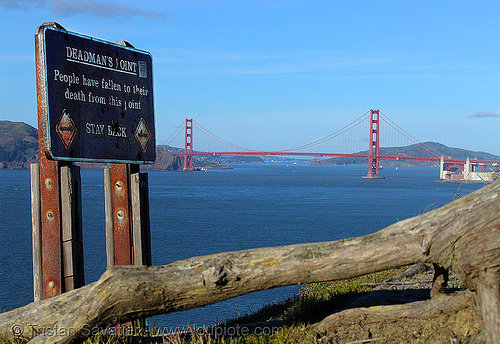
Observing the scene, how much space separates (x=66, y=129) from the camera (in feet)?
13.5

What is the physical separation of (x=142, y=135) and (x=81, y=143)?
0.69 meters

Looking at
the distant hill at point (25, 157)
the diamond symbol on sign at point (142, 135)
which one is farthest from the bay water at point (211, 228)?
the distant hill at point (25, 157)

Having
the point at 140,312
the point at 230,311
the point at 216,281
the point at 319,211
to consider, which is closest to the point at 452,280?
the point at 216,281

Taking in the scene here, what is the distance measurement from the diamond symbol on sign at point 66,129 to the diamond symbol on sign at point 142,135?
28.0 inches

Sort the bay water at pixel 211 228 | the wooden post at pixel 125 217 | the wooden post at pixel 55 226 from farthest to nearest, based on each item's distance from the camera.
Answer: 1. the bay water at pixel 211 228
2. the wooden post at pixel 125 217
3. the wooden post at pixel 55 226

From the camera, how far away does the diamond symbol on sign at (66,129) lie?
4059mm

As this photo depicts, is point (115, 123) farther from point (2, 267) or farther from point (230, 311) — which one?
point (2, 267)

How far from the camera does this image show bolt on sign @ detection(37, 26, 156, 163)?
3967 millimetres

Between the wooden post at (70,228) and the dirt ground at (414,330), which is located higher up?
the wooden post at (70,228)

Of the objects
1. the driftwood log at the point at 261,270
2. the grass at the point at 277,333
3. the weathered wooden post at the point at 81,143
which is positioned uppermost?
the weathered wooden post at the point at 81,143

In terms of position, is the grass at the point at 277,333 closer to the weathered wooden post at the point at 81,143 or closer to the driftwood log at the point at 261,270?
the driftwood log at the point at 261,270

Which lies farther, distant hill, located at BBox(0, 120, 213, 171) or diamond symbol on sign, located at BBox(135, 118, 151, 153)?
distant hill, located at BBox(0, 120, 213, 171)

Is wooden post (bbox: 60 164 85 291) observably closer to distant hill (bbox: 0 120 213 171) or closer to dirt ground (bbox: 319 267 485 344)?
dirt ground (bbox: 319 267 485 344)

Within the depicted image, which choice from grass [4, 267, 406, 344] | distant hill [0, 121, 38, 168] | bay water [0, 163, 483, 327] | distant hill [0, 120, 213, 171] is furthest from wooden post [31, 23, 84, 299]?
distant hill [0, 121, 38, 168]
